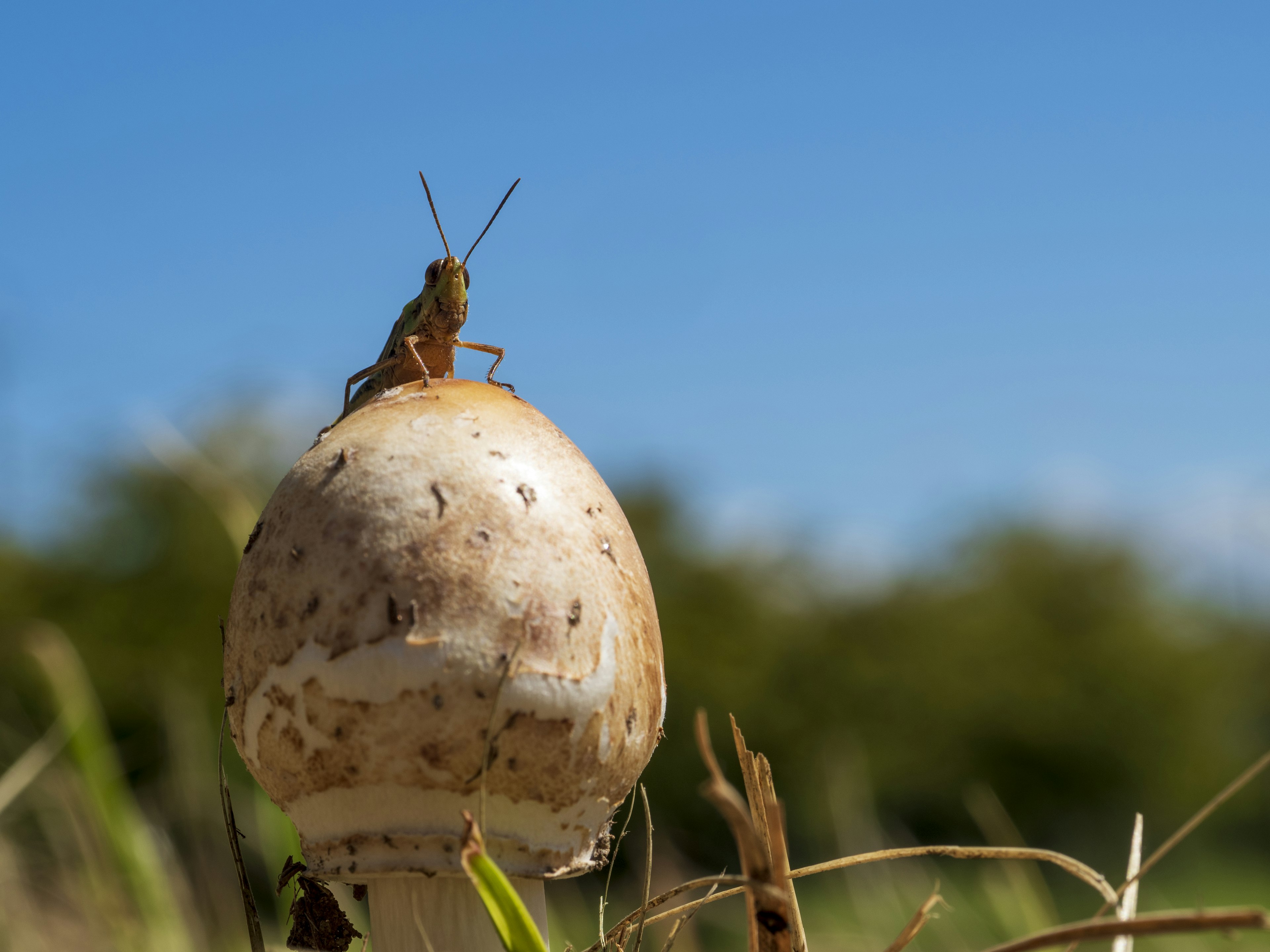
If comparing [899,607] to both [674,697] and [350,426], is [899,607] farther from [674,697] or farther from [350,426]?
[350,426]

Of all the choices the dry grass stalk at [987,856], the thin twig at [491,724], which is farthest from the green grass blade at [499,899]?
the dry grass stalk at [987,856]

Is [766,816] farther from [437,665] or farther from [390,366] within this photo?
[390,366]

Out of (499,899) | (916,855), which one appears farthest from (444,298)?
(916,855)

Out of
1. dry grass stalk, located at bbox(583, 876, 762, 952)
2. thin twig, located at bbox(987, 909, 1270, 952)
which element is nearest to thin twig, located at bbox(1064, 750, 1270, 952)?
thin twig, located at bbox(987, 909, 1270, 952)

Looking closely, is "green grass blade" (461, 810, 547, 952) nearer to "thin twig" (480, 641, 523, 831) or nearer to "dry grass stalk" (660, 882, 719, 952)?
"thin twig" (480, 641, 523, 831)

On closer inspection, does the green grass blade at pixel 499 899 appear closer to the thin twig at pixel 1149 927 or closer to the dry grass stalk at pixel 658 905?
the dry grass stalk at pixel 658 905

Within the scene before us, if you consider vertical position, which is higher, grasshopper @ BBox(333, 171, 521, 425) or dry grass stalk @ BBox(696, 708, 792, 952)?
grasshopper @ BBox(333, 171, 521, 425)
